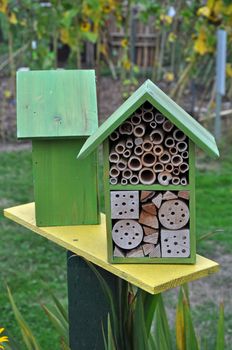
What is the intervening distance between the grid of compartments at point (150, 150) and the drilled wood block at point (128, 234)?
0.35ft

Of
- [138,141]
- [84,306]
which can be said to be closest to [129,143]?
[138,141]

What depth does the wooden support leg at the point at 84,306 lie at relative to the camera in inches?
85.7

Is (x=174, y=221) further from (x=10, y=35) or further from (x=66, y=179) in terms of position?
(x=10, y=35)

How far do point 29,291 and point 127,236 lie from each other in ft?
7.03

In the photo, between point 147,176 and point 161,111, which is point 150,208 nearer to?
point 147,176

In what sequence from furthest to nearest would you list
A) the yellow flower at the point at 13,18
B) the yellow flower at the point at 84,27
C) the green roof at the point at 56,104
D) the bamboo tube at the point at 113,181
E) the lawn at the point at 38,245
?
the yellow flower at the point at 13,18, the yellow flower at the point at 84,27, the lawn at the point at 38,245, the green roof at the point at 56,104, the bamboo tube at the point at 113,181

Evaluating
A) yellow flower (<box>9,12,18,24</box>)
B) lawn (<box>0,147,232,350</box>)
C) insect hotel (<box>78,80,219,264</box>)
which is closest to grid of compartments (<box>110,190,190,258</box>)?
insect hotel (<box>78,80,219,264</box>)

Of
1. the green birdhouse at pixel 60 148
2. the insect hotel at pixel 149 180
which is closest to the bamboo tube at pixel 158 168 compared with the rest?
the insect hotel at pixel 149 180

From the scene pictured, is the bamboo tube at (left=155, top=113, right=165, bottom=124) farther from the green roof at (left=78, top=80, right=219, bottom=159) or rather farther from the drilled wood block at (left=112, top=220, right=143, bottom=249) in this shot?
the drilled wood block at (left=112, top=220, right=143, bottom=249)

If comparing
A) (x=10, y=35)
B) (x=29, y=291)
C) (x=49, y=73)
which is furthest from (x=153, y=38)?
(x=49, y=73)

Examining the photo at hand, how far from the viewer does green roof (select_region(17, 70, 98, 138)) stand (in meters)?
2.10

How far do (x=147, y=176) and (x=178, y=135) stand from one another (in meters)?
0.13

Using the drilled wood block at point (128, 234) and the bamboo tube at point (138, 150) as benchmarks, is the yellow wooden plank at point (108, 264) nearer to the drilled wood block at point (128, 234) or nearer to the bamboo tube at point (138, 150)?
the drilled wood block at point (128, 234)

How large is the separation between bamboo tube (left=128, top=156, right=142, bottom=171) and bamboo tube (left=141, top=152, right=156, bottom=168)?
0.01 m
